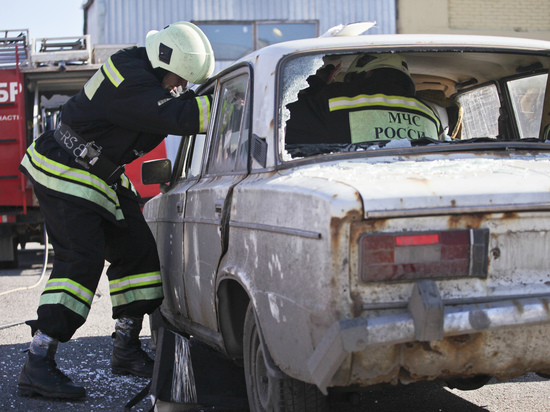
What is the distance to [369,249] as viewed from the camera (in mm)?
2246

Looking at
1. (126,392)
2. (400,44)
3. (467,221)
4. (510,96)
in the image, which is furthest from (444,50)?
(126,392)

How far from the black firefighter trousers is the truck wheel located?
4.48 ft

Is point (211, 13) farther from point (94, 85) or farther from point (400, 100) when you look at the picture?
point (400, 100)

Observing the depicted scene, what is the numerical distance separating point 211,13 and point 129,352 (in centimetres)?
1173

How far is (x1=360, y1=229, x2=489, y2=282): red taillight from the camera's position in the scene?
2248 millimetres

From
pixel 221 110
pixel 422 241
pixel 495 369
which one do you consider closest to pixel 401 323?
pixel 422 241

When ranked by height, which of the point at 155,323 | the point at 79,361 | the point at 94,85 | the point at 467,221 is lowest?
the point at 79,361

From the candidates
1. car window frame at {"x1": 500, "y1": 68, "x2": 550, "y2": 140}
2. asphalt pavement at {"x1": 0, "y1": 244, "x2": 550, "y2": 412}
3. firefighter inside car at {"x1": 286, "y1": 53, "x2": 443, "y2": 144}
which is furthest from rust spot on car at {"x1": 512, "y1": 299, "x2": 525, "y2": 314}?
car window frame at {"x1": 500, "y1": 68, "x2": 550, "y2": 140}

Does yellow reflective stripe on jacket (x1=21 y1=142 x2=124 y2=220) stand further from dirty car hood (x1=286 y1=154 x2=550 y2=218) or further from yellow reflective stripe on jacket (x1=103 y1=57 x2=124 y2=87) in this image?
dirty car hood (x1=286 y1=154 x2=550 y2=218)

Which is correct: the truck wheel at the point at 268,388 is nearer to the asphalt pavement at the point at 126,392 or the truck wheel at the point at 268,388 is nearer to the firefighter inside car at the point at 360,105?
the asphalt pavement at the point at 126,392

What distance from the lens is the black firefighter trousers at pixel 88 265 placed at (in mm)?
3980

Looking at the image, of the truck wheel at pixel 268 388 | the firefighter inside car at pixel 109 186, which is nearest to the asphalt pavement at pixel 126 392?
the firefighter inside car at pixel 109 186

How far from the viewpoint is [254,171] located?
10.1 feet

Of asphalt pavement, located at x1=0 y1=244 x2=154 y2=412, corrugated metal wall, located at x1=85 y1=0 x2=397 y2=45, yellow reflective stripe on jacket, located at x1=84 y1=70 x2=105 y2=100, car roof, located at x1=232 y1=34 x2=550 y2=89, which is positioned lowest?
asphalt pavement, located at x1=0 y1=244 x2=154 y2=412
